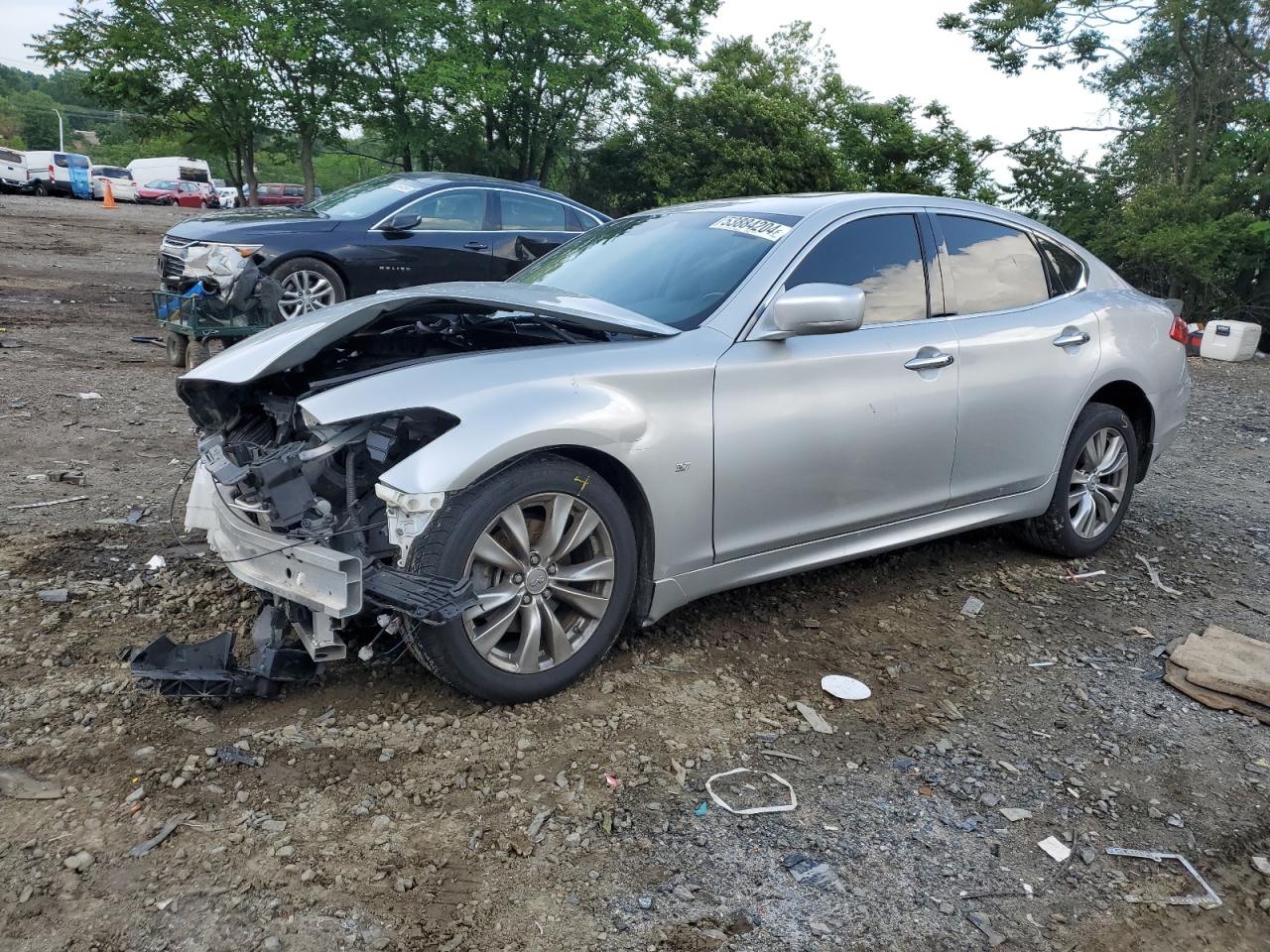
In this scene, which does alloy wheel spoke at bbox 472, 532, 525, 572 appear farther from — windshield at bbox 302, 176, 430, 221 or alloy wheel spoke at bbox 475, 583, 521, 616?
windshield at bbox 302, 176, 430, 221

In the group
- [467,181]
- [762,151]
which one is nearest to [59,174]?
[762,151]

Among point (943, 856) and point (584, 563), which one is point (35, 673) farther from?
point (943, 856)

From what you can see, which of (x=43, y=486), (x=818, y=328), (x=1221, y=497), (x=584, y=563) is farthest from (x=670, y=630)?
(x=1221, y=497)

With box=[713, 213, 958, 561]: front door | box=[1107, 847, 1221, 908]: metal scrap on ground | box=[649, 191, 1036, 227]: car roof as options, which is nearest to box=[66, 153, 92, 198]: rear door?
box=[649, 191, 1036, 227]: car roof

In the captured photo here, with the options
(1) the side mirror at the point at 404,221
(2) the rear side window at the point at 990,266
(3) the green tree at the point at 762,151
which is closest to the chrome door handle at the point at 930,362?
(2) the rear side window at the point at 990,266

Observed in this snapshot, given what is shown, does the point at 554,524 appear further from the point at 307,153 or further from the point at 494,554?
the point at 307,153

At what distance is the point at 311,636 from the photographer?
127 inches

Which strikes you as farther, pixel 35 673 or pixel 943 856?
pixel 35 673

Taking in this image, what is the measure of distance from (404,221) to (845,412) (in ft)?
22.9

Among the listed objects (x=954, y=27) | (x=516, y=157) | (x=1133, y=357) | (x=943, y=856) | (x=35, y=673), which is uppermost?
(x=954, y=27)

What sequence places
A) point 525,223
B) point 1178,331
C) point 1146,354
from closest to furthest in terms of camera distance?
point 1146,354
point 1178,331
point 525,223

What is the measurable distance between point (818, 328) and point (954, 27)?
19118mm

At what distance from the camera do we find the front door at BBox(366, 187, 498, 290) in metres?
9.72

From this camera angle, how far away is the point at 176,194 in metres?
45.0
